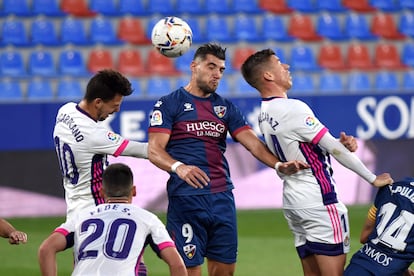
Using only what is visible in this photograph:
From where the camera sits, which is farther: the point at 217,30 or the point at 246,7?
the point at 246,7

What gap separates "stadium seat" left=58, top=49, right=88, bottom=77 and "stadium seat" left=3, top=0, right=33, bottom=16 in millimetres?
1129

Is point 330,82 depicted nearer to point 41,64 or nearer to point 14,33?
point 41,64

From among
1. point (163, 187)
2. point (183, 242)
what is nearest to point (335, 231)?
point (183, 242)

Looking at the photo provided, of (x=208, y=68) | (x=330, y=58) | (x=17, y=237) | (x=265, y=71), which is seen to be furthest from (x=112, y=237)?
(x=330, y=58)

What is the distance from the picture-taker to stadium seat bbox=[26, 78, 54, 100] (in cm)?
1510

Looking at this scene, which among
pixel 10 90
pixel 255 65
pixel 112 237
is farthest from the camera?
pixel 10 90

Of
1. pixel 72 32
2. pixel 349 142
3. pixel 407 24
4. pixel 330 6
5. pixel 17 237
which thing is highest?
pixel 330 6

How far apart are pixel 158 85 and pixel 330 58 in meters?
3.39

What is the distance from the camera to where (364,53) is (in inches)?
669

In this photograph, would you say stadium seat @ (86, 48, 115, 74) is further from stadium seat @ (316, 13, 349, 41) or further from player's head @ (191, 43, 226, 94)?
player's head @ (191, 43, 226, 94)

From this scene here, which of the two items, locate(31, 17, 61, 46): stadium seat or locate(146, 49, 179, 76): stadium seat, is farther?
locate(31, 17, 61, 46): stadium seat

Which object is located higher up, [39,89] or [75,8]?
[75,8]

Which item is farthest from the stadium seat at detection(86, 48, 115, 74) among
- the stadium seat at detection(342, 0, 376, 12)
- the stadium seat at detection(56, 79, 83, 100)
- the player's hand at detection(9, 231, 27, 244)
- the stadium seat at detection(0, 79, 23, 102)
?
the player's hand at detection(9, 231, 27, 244)

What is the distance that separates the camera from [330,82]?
16.1 metres
